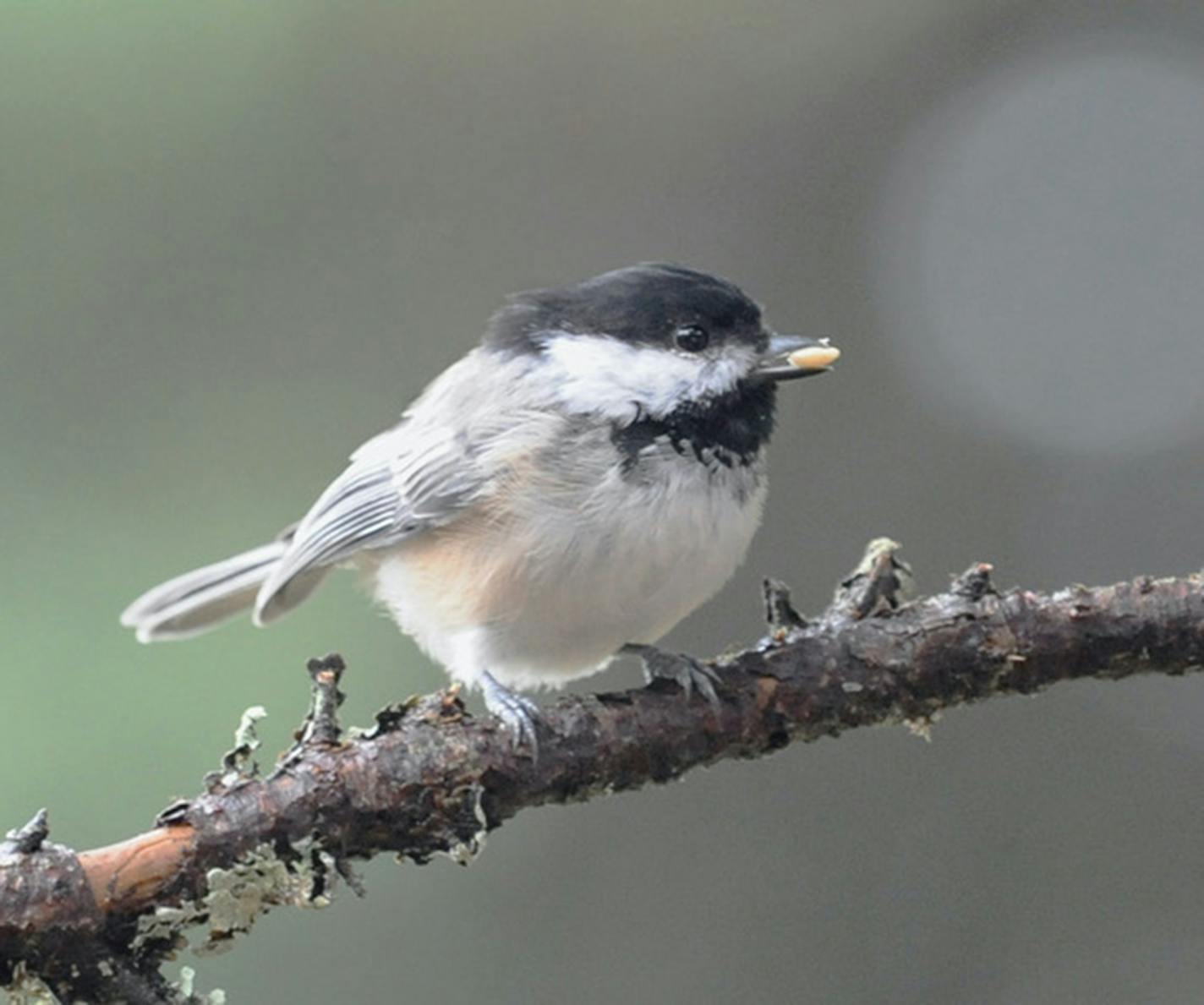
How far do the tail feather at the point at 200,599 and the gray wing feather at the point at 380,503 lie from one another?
0.07m

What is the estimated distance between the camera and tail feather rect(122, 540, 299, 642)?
243 cm

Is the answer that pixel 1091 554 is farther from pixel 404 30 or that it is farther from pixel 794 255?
pixel 404 30

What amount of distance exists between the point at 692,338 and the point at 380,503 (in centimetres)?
58

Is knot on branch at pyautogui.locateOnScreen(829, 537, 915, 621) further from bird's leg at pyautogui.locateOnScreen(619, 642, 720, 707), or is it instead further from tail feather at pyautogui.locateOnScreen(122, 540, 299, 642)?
tail feather at pyautogui.locateOnScreen(122, 540, 299, 642)

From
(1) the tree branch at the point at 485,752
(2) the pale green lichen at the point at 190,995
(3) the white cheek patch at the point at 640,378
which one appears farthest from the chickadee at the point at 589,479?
(2) the pale green lichen at the point at 190,995

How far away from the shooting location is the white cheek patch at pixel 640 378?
194 cm

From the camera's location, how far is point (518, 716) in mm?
1554

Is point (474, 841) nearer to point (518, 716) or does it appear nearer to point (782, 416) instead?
point (518, 716)

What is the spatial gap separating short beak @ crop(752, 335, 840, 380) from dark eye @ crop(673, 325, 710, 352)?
8 cm

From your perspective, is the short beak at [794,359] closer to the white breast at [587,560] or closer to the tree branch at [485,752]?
the white breast at [587,560]

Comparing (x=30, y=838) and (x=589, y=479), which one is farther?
(x=589, y=479)

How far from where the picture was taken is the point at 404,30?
11.5 ft

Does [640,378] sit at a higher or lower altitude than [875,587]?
higher

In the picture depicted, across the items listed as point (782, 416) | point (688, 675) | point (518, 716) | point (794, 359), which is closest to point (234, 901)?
point (518, 716)
